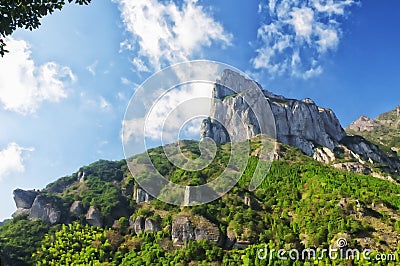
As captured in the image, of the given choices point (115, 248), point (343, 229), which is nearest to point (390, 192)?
point (343, 229)

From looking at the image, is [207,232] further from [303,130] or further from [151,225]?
[303,130]

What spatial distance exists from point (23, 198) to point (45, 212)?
38.2ft

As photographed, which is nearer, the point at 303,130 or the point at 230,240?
the point at 230,240

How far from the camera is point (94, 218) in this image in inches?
2202

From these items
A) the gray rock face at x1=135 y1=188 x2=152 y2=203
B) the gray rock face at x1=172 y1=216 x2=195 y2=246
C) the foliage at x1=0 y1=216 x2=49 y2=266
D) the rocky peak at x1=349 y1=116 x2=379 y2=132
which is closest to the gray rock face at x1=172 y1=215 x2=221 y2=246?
the gray rock face at x1=172 y1=216 x2=195 y2=246

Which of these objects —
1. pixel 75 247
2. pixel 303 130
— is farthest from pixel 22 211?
pixel 303 130

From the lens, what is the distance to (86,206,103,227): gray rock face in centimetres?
5550

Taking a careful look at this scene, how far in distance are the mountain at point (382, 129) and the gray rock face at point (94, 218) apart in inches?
3898

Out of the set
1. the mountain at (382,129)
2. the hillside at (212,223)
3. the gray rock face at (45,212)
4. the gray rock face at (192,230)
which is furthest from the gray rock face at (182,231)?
the mountain at (382,129)

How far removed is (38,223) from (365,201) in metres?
48.4

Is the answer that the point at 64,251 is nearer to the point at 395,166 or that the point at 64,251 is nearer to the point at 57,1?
the point at 57,1

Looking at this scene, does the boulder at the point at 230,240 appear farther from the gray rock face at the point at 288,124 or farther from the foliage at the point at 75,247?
the gray rock face at the point at 288,124

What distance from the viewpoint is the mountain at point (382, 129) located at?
131 meters

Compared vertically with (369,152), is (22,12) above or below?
below
